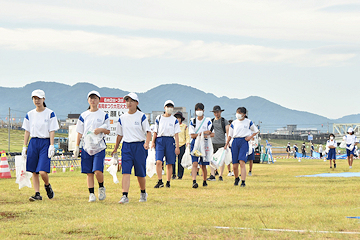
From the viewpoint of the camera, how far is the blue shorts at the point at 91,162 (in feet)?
30.2

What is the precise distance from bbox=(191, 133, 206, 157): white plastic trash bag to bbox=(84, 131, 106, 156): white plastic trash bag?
438 cm

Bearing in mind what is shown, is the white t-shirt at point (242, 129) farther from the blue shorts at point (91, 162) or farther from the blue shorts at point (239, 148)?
the blue shorts at point (91, 162)

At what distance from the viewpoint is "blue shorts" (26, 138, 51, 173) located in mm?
9422

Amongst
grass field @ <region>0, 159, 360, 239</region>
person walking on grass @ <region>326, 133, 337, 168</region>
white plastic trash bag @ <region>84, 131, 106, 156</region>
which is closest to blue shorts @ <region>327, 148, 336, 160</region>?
person walking on grass @ <region>326, 133, 337, 168</region>

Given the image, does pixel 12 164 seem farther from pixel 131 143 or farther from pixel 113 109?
pixel 131 143

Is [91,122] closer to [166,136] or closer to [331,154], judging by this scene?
[166,136]

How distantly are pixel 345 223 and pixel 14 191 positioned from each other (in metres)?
7.85

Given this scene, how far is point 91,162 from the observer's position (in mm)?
9297

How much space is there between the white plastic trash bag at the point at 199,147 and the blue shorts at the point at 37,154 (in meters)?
4.70

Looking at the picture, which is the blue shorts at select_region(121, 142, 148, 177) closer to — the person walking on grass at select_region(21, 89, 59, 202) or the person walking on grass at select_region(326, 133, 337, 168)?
the person walking on grass at select_region(21, 89, 59, 202)

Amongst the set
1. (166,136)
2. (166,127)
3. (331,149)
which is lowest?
(331,149)

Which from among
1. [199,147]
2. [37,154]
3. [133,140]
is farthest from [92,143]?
[199,147]

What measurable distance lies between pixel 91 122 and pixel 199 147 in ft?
15.0

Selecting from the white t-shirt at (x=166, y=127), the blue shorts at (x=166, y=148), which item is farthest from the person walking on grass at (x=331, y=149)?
the white t-shirt at (x=166, y=127)
